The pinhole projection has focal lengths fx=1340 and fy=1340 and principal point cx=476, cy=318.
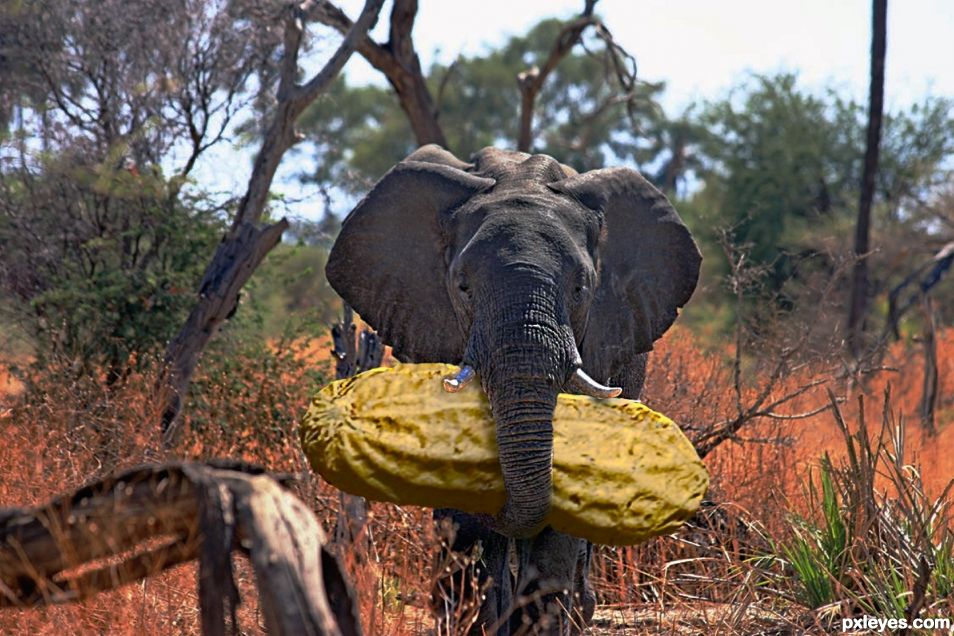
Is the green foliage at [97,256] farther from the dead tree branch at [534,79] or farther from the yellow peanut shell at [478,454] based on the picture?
the dead tree branch at [534,79]

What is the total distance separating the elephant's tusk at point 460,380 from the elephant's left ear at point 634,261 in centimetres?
85

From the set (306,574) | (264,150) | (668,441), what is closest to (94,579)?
(306,574)

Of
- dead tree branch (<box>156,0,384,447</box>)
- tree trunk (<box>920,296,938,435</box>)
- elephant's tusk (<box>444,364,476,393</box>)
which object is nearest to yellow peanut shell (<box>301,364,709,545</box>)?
elephant's tusk (<box>444,364,476,393</box>)

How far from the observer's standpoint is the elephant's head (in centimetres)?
451

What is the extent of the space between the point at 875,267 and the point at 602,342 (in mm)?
17586

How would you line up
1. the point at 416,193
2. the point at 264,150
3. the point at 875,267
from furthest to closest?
the point at 875,267, the point at 264,150, the point at 416,193

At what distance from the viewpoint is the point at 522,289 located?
4.66m

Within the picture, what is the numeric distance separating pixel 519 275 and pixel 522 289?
0.24 ft

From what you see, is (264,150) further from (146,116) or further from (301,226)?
(301,226)

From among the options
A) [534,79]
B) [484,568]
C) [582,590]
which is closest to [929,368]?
[534,79]

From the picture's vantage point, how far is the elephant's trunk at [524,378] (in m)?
4.43

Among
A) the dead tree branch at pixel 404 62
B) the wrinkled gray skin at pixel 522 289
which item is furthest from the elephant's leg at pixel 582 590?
the dead tree branch at pixel 404 62

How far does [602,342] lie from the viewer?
554 cm

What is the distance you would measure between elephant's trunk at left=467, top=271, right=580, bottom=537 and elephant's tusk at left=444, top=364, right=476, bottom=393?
0.03 metres
